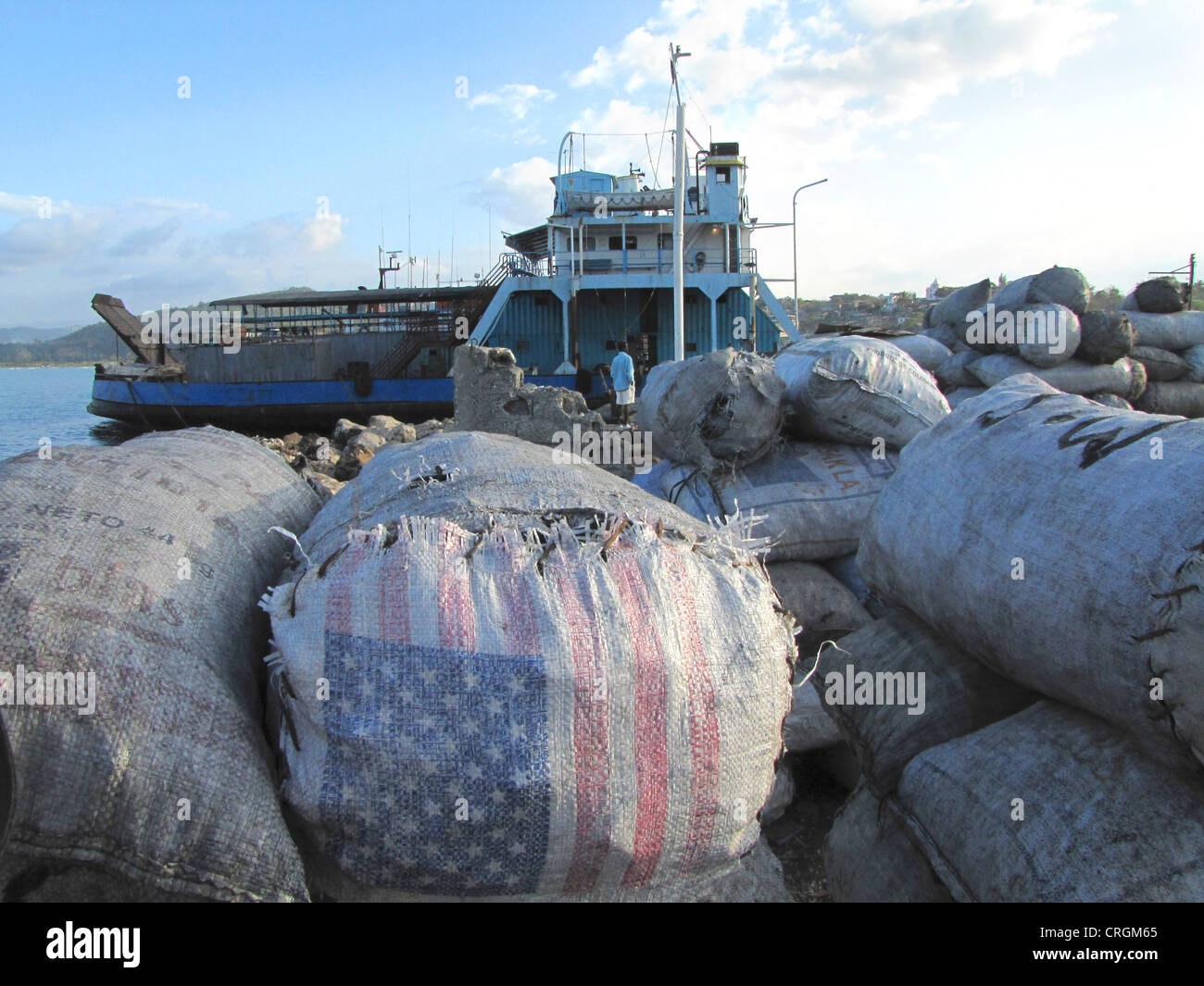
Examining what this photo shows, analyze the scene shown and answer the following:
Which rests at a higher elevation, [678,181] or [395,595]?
[678,181]

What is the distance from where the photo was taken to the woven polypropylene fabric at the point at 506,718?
1304mm

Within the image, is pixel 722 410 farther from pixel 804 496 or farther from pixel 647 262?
pixel 647 262

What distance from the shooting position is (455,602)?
1.36m

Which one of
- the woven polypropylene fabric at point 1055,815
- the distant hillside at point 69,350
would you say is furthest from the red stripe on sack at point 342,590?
the distant hillside at point 69,350

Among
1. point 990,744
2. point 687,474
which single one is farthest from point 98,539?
point 687,474

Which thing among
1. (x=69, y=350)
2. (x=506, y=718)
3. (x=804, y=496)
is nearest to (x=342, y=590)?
(x=506, y=718)

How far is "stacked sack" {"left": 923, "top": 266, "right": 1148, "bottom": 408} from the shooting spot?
571 centimetres

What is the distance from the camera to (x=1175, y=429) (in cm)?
181

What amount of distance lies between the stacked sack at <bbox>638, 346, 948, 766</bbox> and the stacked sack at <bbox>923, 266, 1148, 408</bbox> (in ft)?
6.37

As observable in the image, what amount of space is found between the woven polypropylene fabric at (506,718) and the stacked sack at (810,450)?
2.44 meters

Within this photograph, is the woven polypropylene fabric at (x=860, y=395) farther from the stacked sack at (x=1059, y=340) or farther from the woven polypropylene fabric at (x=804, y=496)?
the stacked sack at (x=1059, y=340)

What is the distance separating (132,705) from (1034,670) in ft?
5.92

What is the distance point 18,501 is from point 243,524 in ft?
1.47
